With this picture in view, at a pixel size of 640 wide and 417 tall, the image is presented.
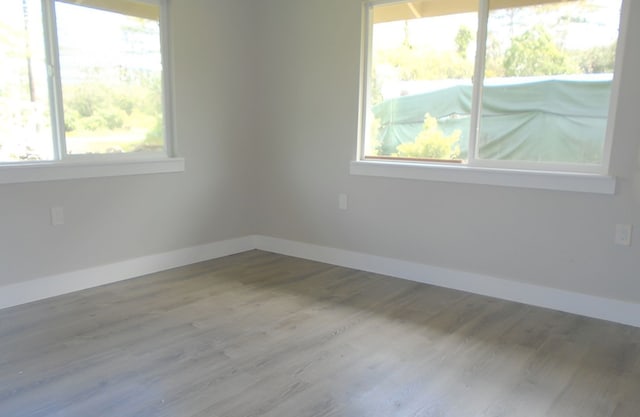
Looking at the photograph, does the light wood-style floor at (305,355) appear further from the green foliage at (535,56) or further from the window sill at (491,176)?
the green foliage at (535,56)

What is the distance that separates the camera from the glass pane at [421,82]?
3297 mm

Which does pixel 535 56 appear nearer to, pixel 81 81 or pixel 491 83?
pixel 491 83

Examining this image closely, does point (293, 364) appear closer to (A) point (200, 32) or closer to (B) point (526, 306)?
(B) point (526, 306)

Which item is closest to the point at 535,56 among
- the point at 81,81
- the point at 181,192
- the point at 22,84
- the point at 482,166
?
the point at 482,166

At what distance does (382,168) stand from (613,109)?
5.07 feet

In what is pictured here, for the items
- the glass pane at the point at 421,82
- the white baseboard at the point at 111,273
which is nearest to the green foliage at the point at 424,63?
the glass pane at the point at 421,82

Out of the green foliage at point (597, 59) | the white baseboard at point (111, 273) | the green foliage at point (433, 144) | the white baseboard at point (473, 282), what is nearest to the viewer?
the green foliage at point (597, 59)

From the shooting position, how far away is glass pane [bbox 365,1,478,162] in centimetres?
330

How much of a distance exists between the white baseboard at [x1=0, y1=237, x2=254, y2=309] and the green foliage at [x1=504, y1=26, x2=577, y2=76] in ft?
8.85

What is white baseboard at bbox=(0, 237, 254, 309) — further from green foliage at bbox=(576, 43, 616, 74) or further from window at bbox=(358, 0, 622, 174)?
green foliage at bbox=(576, 43, 616, 74)

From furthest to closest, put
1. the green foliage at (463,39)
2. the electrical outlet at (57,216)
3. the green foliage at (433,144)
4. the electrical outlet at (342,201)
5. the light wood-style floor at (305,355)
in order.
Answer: the electrical outlet at (342,201) < the green foliage at (433,144) < the green foliage at (463,39) < the electrical outlet at (57,216) < the light wood-style floor at (305,355)

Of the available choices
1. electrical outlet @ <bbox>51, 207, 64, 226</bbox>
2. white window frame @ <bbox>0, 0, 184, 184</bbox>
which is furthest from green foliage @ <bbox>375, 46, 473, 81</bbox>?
electrical outlet @ <bbox>51, 207, 64, 226</bbox>

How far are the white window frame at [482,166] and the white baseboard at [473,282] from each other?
0.67 m

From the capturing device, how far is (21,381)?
2098 millimetres
